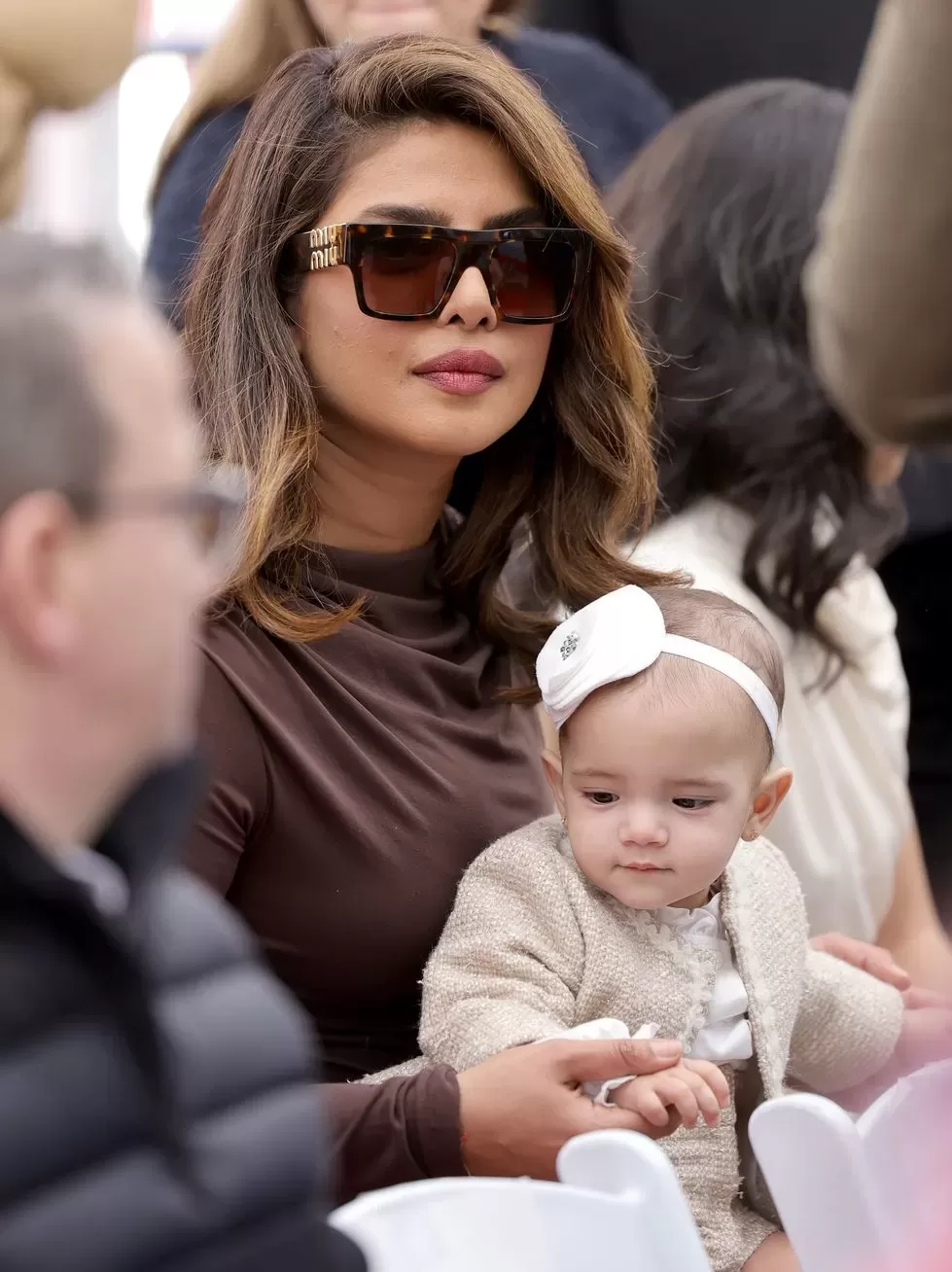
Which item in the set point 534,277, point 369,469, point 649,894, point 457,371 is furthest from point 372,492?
point 649,894

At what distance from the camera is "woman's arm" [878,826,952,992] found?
243cm

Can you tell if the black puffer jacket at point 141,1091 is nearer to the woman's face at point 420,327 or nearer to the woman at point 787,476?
the woman's face at point 420,327

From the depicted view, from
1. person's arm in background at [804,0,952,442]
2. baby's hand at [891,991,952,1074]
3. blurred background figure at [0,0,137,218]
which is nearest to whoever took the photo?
person's arm in background at [804,0,952,442]

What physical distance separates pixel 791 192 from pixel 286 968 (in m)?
1.31

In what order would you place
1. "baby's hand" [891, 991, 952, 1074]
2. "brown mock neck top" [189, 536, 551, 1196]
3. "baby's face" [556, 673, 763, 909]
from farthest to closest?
"baby's hand" [891, 991, 952, 1074], "baby's face" [556, 673, 763, 909], "brown mock neck top" [189, 536, 551, 1196]

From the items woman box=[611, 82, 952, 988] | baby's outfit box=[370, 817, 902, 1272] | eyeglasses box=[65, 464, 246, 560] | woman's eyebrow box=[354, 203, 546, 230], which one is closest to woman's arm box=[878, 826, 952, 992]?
woman box=[611, 82, 952, 988]

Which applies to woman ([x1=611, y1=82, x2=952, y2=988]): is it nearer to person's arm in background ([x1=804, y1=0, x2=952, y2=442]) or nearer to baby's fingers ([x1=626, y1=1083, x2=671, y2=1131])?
baby's fingers ([x1=626, y1=1083, x2=671, y2=1131])

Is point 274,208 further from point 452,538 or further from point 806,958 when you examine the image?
point 806,958

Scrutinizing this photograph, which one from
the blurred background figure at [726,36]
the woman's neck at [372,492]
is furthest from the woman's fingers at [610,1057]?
the blurred background figure at [726,36]

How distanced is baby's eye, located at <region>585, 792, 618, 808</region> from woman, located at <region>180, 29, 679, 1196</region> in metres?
0.16

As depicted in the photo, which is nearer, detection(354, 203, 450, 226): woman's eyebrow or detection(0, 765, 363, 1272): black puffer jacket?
detection(0, 765, 363, 1272): black puffer jacket

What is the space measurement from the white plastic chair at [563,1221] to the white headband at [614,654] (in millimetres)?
575

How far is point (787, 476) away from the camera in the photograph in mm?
2443

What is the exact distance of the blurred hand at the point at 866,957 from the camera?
206 centimetres
